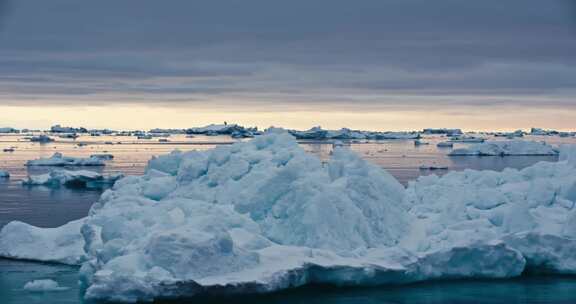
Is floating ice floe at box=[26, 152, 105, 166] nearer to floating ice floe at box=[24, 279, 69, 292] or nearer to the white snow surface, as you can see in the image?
the white snow surface

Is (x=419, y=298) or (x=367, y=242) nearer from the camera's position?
(x=419, y=298)

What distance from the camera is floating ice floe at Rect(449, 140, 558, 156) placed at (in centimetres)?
6494

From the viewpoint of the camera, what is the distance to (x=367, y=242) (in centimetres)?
1673

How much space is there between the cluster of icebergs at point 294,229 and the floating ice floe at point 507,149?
146 ft

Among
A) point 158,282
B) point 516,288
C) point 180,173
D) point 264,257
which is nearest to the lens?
point 158,282

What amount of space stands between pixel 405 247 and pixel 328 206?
1.82m

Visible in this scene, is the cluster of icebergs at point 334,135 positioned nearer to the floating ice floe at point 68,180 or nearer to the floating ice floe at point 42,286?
the floating ice floe at point 68,180

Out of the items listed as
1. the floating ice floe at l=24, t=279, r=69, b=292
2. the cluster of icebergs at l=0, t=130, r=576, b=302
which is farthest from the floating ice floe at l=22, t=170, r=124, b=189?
the floating ice floe at l=24, t=279, r=69, b=292

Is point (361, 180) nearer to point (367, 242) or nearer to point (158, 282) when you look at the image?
→ point (367, 242)

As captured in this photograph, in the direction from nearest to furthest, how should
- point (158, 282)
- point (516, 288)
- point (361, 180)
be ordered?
point (158, 282) → point (516, 288) → point (361, 180)

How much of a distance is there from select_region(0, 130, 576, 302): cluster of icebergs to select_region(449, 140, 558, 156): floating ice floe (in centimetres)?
4448

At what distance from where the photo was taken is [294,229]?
16.6m

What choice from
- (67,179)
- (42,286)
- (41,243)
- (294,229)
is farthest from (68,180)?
(294,229)

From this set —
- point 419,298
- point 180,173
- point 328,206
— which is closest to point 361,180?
point 328,206
